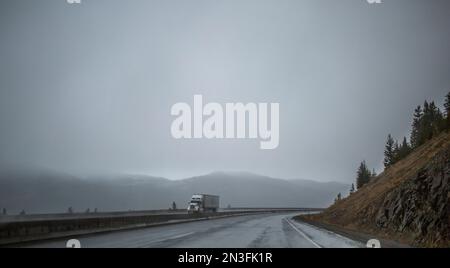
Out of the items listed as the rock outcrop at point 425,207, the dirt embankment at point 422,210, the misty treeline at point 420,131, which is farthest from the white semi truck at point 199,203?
the rock outcrop at point 425,207

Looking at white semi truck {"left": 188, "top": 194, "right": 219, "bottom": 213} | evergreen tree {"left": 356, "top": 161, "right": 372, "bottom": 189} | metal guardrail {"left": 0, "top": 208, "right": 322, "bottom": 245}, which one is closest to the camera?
metal guardrail {"left": 0, "top": 208, "right": 322, "bottom": 245}

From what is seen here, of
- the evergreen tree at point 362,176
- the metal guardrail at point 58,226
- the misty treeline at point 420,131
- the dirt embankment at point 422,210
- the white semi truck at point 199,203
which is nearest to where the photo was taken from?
the dirt embankment at point 422,210

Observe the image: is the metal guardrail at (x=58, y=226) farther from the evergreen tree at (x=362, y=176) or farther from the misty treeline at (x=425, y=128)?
the evergreen tree at (x=362, y=176)

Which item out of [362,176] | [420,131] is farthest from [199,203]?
[362,176]

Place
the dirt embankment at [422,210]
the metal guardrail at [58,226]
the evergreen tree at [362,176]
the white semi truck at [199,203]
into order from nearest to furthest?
the dirt embankment at [422,210]
the metal guardrail at [58,226]
the white semi truck at [199,203]
the evergreen tree at [362,176]

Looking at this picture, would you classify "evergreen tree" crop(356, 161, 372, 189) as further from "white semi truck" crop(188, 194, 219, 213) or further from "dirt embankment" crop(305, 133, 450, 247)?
"dirt embankment" crop(305, 133, 450, 247)

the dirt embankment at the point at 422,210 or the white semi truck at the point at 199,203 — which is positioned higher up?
the dirt embankment at the point at 422,210

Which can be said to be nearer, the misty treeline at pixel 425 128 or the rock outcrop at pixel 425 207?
the rock outcrop at pixel 425 207

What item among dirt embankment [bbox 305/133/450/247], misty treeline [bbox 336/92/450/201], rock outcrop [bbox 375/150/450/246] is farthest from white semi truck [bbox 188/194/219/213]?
rock outcrop [bbox 375/150/450/246]
